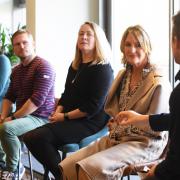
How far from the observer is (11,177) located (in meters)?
3.00

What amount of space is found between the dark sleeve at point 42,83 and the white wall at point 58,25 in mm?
948

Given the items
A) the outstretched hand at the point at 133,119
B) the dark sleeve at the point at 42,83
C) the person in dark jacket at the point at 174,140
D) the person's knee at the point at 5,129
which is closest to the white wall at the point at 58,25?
the dark sleeve at the point at 42,83

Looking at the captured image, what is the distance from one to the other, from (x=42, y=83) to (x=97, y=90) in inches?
21.7

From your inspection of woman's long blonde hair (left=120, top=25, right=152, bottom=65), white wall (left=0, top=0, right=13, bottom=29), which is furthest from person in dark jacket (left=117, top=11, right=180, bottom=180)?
white wall (left=0, top=0, right=13, bottom=29)

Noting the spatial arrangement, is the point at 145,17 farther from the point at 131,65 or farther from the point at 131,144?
the point at 131,144

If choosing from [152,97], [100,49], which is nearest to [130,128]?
[152,97]

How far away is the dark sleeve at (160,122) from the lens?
1.57 metres

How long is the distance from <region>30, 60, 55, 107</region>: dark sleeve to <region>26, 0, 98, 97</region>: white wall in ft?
3.11

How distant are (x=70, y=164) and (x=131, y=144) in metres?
0.36

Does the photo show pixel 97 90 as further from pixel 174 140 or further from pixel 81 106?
pixel 174 140

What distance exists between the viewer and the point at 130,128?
206cm

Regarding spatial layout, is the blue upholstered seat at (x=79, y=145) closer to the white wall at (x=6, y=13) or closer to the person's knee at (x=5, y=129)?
the person's knee at (x=5, y=129)

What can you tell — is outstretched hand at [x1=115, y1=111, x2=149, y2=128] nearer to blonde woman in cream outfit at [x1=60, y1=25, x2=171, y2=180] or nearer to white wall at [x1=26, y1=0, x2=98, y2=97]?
blonde woman in cream outfit at [x1=60, y1=25, x2=171, y2=180]

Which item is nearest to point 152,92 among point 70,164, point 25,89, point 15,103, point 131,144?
point 131,144
